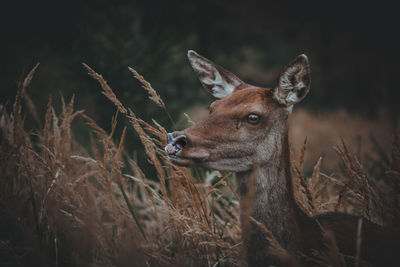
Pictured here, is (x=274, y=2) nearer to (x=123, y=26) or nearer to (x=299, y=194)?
(x=123, y=26)

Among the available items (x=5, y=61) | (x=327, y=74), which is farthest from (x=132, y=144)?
(x=327, y=74)

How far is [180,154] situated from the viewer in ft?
5.25

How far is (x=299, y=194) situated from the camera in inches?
94.7

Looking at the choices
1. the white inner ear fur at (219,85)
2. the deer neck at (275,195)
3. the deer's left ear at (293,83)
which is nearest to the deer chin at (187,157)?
the deer neck at (275,195)

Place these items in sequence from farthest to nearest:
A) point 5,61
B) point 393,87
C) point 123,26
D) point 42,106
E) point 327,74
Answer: point 327,74 → point 393,87 → point 42,106 → point 5,61 → point 123,26

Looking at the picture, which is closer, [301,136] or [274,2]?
[301,136]


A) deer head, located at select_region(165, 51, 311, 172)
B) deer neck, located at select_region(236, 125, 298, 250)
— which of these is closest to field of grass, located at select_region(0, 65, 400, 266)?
deer neck, located at select_region(236, 125, 298, 250)

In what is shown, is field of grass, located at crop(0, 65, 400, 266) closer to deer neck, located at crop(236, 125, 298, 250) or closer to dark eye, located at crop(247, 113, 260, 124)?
deer neck, located at crop(236, 125, 298, 250)

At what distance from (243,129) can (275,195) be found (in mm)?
431

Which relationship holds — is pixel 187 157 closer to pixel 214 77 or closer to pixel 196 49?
pixel 214 77

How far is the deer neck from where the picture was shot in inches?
68.7

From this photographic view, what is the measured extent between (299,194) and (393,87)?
337 inches

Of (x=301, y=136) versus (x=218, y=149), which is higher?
(x=218, y=149)

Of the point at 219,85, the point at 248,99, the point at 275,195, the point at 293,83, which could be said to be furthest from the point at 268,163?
the point at 219,85
